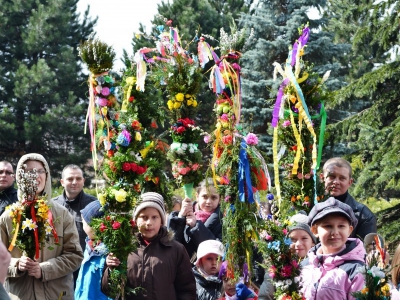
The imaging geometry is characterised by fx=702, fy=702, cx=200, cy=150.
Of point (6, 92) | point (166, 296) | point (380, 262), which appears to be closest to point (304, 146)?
point (166, 296)

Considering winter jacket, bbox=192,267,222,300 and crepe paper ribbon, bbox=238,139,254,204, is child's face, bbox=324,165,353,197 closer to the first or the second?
crepe paper ribbon, bbox=238,139,254,204

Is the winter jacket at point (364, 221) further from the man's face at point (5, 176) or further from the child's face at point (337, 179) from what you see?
the man's face at point (5, 176)

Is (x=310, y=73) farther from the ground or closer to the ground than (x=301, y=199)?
farther from the ground

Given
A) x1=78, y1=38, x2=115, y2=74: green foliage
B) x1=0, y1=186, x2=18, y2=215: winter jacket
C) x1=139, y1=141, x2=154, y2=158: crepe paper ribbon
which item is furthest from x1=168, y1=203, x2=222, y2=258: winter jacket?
x1=0, y1=186, x2=18, y2=215: winter jacket

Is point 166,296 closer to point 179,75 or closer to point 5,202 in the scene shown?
point 179,75

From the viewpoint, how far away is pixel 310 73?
25.0 feet

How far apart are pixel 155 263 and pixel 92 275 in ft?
2.10

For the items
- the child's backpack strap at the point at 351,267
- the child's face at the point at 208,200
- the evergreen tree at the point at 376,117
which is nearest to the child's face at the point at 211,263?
the child's face at the point at 208,200

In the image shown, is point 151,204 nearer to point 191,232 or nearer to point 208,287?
point 208,287

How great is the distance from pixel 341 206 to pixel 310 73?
3.05 metres

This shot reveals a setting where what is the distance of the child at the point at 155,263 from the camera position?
18.5 feet

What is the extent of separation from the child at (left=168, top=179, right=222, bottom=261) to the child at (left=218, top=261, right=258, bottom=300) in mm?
733

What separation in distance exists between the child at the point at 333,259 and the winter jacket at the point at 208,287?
4.44 ft

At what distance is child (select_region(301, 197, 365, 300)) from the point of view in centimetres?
457
